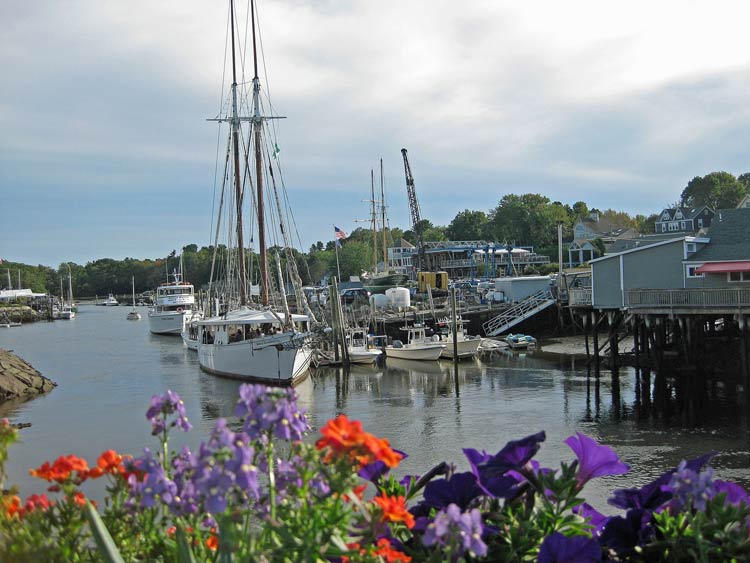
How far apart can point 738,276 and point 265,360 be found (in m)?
23.0

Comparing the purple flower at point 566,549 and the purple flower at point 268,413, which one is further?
the purple flower at point 566,549

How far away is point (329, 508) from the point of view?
3232mm

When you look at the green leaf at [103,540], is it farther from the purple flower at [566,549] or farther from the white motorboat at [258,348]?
the white motorboat at [258,348]

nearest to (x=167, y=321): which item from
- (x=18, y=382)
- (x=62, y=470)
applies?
(x=18, y=382)

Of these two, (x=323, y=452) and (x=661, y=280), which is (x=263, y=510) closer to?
(x=323, y=452)

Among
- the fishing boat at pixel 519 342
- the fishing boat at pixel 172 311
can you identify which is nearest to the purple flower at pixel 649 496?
the fishing boat at pixel 519 342

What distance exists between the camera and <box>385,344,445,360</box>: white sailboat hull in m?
46.0

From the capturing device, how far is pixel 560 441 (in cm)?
2283

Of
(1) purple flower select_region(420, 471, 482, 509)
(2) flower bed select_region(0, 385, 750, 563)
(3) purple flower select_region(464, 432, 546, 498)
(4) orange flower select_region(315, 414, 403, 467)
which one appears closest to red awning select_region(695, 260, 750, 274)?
(2) flower bed select_region(0, 385, 750, 563)

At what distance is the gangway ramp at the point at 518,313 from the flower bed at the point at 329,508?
55.3 meters

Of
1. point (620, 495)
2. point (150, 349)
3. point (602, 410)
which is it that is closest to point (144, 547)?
point (620, 495)

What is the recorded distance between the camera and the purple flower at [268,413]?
122 inches

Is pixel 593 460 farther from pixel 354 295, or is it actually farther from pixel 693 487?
pixel 354 295

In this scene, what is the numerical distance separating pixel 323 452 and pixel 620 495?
88.0 inches
